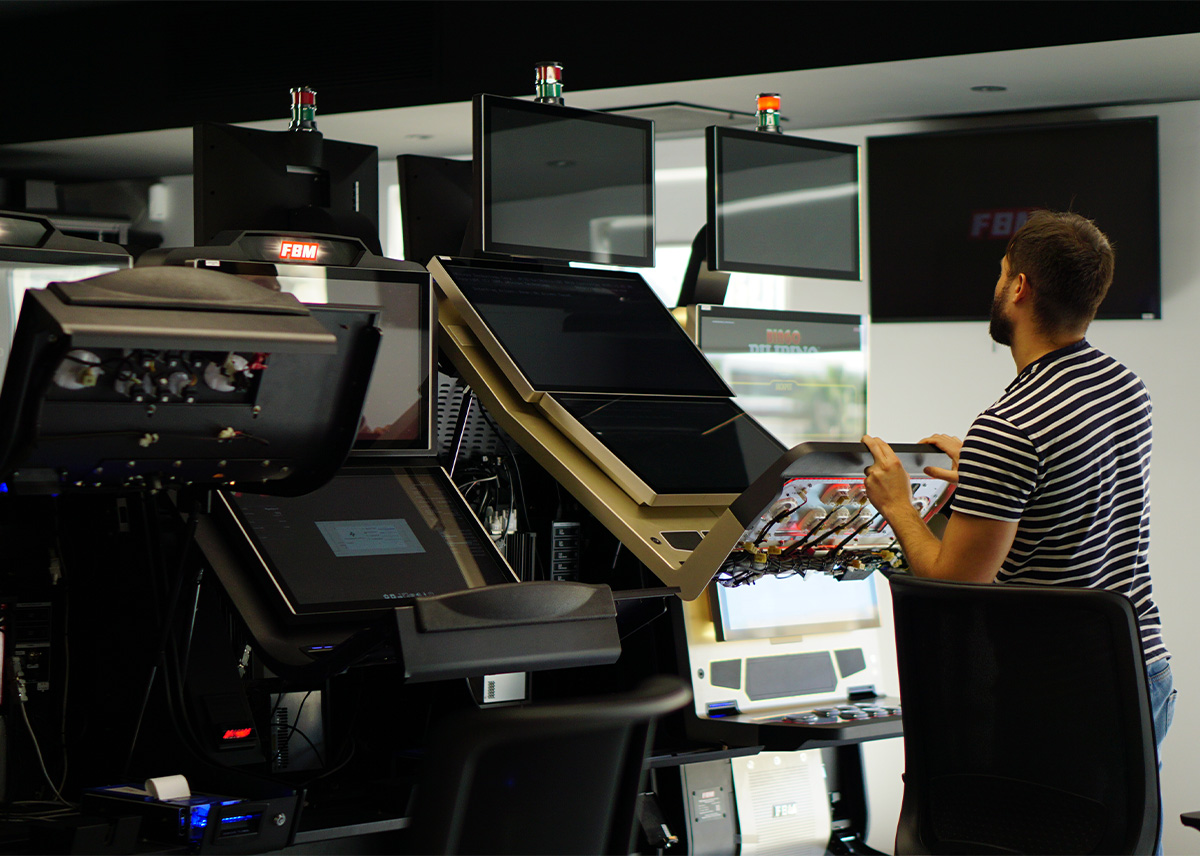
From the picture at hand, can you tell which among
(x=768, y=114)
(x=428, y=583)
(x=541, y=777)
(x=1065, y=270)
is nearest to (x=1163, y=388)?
(x=768, y=114)

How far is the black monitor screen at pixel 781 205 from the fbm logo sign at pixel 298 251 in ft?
4.19

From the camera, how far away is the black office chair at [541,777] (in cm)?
119

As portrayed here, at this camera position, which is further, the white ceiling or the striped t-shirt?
the white ceiling

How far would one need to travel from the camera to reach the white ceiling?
192 inches

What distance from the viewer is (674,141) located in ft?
21.4

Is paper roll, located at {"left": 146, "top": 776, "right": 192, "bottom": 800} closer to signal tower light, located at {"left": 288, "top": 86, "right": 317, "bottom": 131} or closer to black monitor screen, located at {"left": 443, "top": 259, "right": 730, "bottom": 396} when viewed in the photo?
black monitor screen, located at {"left": 443, "top": 259, "right": 730, "bottom": 396}

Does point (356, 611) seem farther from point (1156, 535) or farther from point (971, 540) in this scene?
point (1156, 535)

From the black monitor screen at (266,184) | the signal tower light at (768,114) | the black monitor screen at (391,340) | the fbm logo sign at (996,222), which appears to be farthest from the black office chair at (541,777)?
the fbm logo sign at (996,222)

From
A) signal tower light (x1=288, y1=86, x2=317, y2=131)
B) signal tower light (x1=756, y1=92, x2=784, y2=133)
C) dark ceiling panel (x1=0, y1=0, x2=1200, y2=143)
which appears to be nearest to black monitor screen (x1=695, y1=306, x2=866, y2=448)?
signal tower light (x1=756, y1=92, x2=784, y2=133)

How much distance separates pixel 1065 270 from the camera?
236 cm

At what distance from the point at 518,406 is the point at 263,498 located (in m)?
0.67

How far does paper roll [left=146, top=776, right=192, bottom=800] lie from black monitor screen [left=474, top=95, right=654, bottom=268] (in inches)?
59.7

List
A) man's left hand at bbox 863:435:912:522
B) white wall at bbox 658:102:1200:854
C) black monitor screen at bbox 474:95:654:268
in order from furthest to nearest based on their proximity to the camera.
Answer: white wall at bbox 658:102:1200:854 < black monitor screen at bbox 474:95:654:268 < man's left hand at bbox 863:435:912:522

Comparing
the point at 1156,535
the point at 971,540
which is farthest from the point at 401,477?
the point at 1156,535
